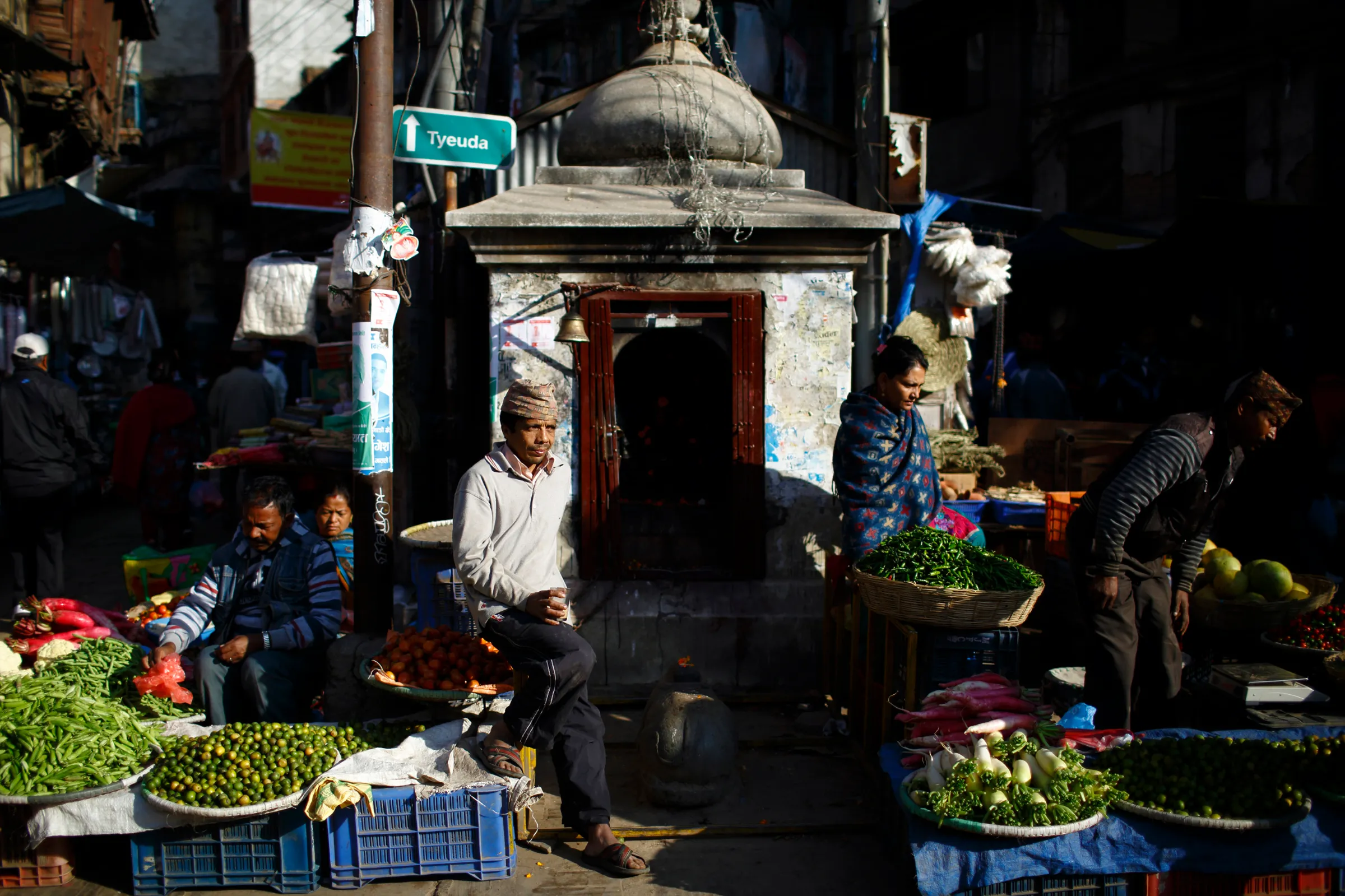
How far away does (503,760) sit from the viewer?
13.2 ft

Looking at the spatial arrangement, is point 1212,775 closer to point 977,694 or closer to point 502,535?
point 977,694

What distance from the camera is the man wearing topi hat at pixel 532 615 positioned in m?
4.04

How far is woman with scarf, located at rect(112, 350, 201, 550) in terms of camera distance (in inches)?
362

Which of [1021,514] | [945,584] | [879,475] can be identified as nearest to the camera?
[945,584]

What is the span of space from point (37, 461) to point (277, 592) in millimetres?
4332

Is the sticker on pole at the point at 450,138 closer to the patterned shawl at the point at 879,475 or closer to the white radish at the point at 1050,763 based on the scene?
the patterned shawl at the point at 879,475

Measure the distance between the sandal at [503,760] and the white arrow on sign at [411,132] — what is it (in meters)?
3.30

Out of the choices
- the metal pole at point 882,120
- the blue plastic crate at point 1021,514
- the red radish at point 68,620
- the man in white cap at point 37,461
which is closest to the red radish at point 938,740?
the blue plastic crate at point 1021,514

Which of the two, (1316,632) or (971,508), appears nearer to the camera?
(1316,632)

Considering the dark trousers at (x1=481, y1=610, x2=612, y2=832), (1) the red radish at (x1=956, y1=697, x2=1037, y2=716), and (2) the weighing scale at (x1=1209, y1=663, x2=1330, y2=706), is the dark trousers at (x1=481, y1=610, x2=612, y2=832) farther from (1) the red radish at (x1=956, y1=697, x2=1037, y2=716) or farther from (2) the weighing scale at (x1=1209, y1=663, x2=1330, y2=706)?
(2) the weighing scale at (x1=1209, y1=663, x2=1330, y2=706)

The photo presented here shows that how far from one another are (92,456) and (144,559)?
1.29 meters

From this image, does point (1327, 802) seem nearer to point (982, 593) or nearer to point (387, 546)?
point (982, 593)

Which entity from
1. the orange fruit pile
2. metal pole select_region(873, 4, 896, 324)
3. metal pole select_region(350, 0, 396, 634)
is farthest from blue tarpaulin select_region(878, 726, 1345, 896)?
metal pole select_region(873, 4, 896, 324)

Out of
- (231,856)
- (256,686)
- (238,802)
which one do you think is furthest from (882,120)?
(231,856)
